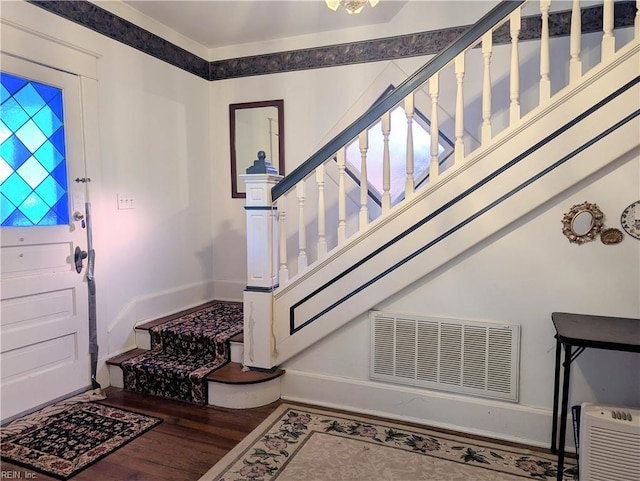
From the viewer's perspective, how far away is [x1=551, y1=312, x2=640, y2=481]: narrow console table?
5.71 feet

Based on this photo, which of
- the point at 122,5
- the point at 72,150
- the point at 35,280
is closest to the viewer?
the point at 35,280

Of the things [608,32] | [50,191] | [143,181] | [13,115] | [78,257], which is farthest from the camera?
[143,181]

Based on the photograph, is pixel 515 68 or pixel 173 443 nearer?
pixel 515 68

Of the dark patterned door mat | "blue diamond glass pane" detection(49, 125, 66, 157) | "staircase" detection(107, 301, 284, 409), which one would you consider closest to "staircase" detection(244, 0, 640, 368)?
"staircase" detection(107, 301, 284, 409)

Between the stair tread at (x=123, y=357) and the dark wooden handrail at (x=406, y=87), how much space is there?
162cm

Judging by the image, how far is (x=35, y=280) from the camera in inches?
102

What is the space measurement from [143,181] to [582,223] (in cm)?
304

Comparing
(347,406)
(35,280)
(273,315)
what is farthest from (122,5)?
(347,406)

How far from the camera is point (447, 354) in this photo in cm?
244

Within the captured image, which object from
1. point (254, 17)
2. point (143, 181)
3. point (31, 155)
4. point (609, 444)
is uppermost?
point (254, 17)

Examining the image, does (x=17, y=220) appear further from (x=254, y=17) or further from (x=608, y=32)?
(x=608, y=32)

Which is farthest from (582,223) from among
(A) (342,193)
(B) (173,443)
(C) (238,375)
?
(B) (173,443)

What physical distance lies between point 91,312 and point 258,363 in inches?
49.0

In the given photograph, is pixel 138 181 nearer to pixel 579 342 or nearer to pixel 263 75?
pixel 263 75
